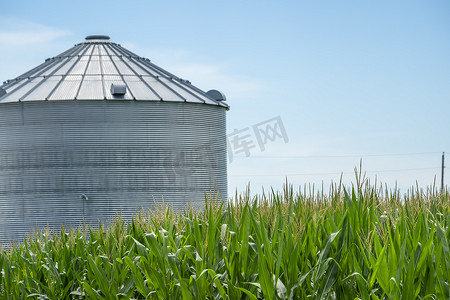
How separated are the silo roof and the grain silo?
0.20 ft

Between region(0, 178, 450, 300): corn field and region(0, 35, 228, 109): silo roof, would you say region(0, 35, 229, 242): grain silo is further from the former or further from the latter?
region(0, 178, 450, 300): corn field

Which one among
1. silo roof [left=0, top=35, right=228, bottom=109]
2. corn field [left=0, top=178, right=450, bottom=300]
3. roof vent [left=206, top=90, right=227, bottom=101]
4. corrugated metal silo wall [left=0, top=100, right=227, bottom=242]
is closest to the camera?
corn field [left=0, top=178, right=450, bottom=300]

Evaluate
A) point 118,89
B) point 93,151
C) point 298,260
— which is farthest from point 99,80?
point 298,260

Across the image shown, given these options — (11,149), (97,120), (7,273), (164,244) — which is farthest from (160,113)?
(164,244)

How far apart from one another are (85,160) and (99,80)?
289cm

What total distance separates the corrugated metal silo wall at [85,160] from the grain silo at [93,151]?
0.03 meters

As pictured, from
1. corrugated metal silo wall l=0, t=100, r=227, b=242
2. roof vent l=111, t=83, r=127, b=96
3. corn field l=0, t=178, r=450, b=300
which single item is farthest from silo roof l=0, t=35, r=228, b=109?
corn field l=0, t=178, r=450, b=300

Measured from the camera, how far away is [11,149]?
18688 mm

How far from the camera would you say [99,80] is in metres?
19.5

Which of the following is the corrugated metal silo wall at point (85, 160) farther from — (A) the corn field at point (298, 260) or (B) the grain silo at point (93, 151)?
(A) the corn field at point (298, 260)

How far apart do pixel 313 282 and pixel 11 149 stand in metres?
15.6

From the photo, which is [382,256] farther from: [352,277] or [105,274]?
[105,274]

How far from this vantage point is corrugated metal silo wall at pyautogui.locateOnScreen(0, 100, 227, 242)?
1820 centimetres

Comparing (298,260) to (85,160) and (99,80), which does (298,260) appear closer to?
(85,160)
